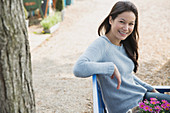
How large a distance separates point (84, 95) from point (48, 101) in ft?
1.97

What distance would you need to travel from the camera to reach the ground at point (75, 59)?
320 centimetres

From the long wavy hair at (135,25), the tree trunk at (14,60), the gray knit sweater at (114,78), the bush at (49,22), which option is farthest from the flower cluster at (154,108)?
the bush at (49,22)

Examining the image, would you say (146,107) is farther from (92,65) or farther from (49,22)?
(49,22)

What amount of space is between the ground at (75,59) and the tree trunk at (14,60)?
166 centimetres

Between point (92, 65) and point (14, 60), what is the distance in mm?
582

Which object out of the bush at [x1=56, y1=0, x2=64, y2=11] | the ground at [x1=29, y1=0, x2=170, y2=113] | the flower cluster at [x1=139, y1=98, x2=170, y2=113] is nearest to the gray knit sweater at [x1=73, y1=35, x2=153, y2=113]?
the flower cluster at [x1=139, y1=98, x2=170, y2=113]

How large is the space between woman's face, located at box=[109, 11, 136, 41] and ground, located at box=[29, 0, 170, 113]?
1.50 m

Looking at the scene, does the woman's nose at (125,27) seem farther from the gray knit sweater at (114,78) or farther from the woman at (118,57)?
the gray knit sweater at (114,78)

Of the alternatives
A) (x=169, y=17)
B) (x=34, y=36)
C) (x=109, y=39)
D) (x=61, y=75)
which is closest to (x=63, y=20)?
(x=34, y=36)

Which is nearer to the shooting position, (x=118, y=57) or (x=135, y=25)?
(x=118, y=57)

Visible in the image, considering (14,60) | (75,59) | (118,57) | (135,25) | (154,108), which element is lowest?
(75,59)

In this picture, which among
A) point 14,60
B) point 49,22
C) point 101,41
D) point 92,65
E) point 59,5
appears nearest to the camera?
point 14,60

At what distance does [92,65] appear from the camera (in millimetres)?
1523

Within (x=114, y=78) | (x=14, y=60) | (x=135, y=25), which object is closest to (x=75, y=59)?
(x=135, y=25)
